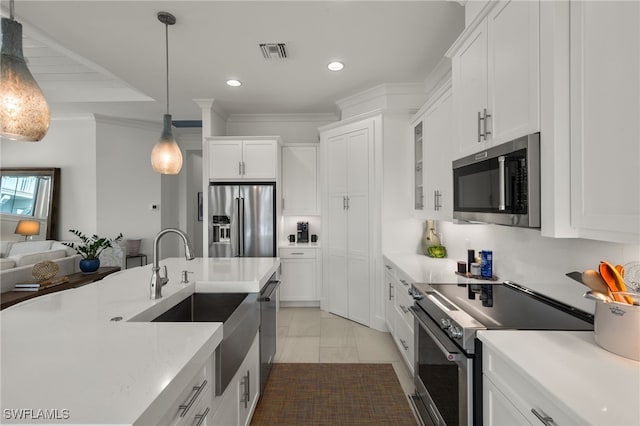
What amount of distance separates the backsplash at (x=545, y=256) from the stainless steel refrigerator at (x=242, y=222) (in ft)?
8.20

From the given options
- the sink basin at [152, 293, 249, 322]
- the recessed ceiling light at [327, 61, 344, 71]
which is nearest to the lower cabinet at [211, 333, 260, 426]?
the sink basin at [152, 293, 249, 322]

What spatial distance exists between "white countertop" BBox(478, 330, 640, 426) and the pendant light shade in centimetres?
249

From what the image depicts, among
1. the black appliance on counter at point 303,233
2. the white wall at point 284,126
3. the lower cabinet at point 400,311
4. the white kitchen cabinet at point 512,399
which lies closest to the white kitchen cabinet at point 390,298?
the lower cabinet at point 400,311

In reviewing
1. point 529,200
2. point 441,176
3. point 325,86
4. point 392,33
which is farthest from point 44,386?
point 325,86

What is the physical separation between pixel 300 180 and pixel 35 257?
3366 mm

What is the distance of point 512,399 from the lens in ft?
3.42

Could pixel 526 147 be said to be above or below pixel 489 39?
below

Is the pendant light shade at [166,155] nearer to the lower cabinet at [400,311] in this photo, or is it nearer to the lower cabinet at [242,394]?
the lower cabinet at [242,394]

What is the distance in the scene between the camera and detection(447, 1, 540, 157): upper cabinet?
132cm

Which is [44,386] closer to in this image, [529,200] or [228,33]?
[529,200]

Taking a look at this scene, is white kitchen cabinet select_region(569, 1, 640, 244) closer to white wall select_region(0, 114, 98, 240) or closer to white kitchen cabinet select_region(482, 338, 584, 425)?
white kitchen cabinet select_region(482, 338, 584, 425)

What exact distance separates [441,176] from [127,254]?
5.17 m

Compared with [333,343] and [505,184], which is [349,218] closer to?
[333,343]

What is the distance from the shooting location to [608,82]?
1.00 metres
